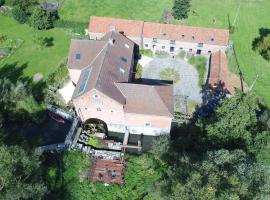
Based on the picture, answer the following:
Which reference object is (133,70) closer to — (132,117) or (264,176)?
(132,117)

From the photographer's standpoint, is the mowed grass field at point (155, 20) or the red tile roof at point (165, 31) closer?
the mowed grass field at point (155, 20)

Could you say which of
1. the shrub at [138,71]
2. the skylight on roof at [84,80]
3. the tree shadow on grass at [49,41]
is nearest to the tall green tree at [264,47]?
the shrub at [138,71]

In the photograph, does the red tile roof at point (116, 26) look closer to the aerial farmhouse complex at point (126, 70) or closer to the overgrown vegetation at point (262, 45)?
the aerial farmhouse complex at point (126, 70)

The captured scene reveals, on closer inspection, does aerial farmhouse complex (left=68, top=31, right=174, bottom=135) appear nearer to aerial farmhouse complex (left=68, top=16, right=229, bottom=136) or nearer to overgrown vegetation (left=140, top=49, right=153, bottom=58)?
aerial farmhouse complex (left=68, top=16, right=229, bottom=136)

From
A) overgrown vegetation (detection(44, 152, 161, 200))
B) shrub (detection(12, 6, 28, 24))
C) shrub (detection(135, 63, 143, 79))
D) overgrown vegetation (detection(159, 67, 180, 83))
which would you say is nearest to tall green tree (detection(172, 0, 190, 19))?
overgrown vegetation (detection(159, 67, 180, 83))

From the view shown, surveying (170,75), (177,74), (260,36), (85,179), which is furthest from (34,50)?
(260,36)

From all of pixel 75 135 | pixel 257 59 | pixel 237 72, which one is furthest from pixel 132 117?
pixel 257 59
